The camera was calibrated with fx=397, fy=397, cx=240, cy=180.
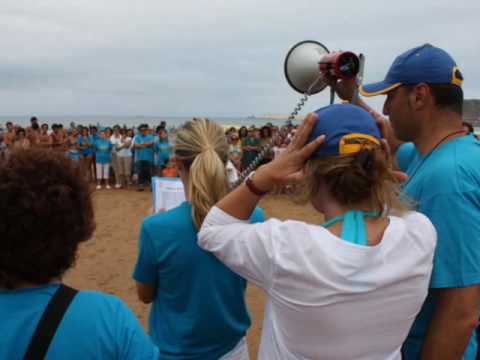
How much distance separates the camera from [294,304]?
114 cm

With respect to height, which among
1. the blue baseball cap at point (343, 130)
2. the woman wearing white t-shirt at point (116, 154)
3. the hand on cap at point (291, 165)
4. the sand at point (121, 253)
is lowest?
the sand at point (121, 253)

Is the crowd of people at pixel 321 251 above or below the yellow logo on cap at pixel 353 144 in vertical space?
below

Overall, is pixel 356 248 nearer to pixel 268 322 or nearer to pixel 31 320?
pixel 268 322

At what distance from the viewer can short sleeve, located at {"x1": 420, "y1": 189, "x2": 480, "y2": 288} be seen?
1.45 meters

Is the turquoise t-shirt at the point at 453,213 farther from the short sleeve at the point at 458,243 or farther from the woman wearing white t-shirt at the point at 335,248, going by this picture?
the woman wearing white t-shirt at the point at 335,248

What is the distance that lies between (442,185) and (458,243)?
0.72 feet

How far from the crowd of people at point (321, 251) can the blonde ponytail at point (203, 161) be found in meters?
0.41

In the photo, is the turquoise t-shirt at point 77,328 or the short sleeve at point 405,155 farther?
the short sleeve at point 405,155

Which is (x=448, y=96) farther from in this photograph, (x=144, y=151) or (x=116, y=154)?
(x=116, y=154)

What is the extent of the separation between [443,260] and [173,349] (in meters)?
1.20

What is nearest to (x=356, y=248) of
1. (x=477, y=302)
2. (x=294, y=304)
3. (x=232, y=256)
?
(x=294, y=304)

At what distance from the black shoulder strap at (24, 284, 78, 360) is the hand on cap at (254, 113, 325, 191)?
663mm

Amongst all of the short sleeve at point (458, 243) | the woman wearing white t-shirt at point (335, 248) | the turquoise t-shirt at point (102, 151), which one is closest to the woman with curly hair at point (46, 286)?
the woman wearing white t-shirt at point (335, 248)

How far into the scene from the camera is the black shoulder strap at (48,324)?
102 cm
